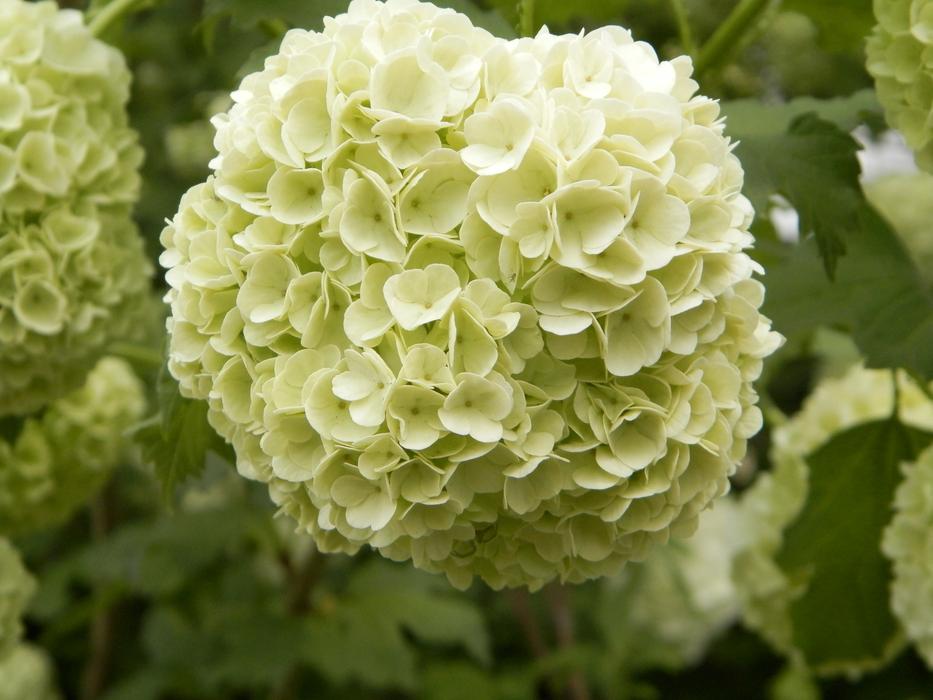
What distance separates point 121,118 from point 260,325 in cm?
77

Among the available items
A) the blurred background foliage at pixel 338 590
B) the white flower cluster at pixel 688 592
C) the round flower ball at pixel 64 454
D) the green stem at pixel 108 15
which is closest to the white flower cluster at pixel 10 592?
the round flower ball at pixel 64 454

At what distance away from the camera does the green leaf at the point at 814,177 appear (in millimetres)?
1448

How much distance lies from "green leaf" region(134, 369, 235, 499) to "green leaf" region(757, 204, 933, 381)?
0.83 metres

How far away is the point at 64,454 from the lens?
2148 mm

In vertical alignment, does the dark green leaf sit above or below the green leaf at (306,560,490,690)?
above

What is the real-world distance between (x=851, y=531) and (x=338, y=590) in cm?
157

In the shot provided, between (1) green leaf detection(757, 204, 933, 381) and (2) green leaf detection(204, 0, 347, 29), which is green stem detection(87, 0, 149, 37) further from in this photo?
(1) green leaf detection(757, 204, 933, 381)

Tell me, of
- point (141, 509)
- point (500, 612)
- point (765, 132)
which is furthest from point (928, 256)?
point (141, 509)

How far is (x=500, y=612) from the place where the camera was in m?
3.32

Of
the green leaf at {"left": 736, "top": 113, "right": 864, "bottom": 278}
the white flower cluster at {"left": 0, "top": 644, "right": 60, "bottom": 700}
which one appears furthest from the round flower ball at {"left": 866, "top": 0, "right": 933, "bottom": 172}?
the white flower cluster at {"left": 0, "top": 644, "right": 60, "bottom": 700}

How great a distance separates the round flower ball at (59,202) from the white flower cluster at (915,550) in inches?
46.2

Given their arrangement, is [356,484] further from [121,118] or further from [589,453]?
[121,118]

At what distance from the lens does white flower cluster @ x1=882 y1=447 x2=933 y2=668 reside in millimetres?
1712

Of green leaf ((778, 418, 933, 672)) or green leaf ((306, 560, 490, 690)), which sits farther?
green leaf ((306, 560, 490, 690))
